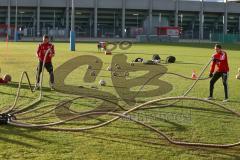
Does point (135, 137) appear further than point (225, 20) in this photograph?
No

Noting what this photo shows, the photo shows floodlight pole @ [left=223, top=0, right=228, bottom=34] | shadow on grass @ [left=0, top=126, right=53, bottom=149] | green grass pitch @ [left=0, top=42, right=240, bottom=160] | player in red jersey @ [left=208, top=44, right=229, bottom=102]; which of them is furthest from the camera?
floodlight pole @ [left=223, top=0, right=228, bottom=34]

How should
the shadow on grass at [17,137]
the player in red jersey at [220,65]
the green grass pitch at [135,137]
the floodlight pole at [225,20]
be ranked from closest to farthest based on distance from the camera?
1. the green grass pitch at [135,137]
2. the shadow on grass at [17,137]
3. the player in red jersey at [220,65]
4. the floodlight pole at [225,20]

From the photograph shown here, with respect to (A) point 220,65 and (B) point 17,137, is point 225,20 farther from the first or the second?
(B) point 17,137

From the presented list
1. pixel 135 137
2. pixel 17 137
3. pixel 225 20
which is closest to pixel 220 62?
pixel 135 137

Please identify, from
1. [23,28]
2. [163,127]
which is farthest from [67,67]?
[23,28]

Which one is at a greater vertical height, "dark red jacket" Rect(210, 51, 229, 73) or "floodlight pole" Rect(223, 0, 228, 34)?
"floodlight pole" Rect(223, 0, 228, 34)

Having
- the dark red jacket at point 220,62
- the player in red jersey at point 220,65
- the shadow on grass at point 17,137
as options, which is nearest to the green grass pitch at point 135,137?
the shadow on grass at point 17,137

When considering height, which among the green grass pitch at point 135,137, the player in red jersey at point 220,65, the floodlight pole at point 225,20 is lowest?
the green grass pitch at point 135,137

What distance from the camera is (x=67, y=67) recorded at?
2742cm

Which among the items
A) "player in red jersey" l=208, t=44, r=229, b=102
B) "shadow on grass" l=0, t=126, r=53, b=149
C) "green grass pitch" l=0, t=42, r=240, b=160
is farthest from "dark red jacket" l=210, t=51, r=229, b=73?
"shadow on grass" l=0, t=126, r=53, b=149

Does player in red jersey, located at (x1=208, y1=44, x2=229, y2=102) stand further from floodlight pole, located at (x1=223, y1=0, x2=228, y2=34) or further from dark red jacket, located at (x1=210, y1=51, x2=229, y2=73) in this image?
floodlight pole, located at (x1=223, y1=0, x2=228, y2=34)

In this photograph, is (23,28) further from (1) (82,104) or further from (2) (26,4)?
(1) (82,104)

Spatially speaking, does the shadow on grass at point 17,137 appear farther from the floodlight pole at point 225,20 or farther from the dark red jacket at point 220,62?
the floodlight pole at point 225,20

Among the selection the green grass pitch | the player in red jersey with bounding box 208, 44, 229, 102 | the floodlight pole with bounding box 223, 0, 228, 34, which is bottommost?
the green grass pitch
